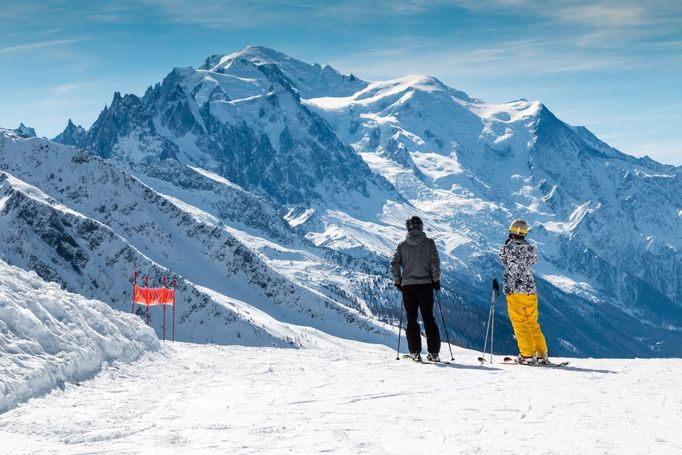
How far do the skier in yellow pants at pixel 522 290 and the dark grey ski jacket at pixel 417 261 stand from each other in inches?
66.8

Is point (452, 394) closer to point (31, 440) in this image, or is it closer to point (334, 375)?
point (334, 375)

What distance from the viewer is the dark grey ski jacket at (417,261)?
20.1 metres

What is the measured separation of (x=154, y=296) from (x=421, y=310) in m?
20.9

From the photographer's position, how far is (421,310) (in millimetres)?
20203

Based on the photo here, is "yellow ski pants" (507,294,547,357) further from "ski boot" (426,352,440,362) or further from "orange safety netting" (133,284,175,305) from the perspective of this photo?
"orange safety netting" (133,284,175,305)

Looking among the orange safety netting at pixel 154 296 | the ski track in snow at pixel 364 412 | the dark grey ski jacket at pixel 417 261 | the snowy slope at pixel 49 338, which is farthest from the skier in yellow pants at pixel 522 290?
the orange safety netting at pixel 154 296

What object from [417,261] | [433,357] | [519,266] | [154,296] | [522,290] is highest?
[417,261]

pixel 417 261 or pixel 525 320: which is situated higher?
pixel 417 261

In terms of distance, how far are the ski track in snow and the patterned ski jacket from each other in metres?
1.83

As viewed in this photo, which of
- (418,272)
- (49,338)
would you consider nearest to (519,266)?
(418,272)

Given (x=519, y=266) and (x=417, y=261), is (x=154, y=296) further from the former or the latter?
(x=519, y=266)

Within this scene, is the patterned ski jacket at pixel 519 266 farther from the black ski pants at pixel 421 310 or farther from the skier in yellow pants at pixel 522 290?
the black ski pants at pixel 421 310

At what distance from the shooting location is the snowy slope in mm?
15031

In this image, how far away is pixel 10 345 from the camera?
15.6 metres
